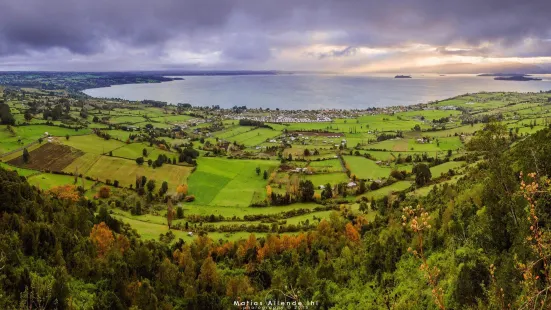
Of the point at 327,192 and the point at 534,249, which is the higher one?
the point at 534,249

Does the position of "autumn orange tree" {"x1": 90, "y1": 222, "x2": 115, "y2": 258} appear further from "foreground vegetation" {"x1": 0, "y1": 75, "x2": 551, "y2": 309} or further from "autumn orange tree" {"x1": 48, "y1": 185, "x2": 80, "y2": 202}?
"autumn orange tree" {"x1": 48, "y1": 185, "x2": 80, "y2": 202}

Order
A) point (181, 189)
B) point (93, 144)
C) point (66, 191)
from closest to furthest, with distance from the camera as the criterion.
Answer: point (66, 191), point (181, 189), point (93, 144)

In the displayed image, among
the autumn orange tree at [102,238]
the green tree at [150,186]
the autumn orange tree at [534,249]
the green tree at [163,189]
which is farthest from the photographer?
the green tree at [150,186]

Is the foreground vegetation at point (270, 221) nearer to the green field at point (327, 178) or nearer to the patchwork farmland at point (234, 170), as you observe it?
the patchwork farmland at point (234, 170)

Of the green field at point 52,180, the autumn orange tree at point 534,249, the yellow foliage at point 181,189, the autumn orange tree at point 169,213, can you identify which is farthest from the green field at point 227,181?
the autumn orange tree at point 534,249

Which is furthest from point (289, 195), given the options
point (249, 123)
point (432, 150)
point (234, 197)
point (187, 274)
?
point (249, 123)

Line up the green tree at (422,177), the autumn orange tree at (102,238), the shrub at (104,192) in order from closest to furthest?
the autumn orange tree at (102,238) < the shrub at (104,192) < the green tree at (422,177)

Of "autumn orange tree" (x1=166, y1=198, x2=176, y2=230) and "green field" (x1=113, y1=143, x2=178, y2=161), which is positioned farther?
"green field" (x1=113, y1=143, x2=178, y2=161)

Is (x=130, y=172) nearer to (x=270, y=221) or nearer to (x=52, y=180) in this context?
(x=52, y=180)

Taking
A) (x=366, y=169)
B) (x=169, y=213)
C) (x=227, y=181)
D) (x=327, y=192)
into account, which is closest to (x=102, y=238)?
(x=169, y=213)

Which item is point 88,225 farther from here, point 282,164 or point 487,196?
point 282,164

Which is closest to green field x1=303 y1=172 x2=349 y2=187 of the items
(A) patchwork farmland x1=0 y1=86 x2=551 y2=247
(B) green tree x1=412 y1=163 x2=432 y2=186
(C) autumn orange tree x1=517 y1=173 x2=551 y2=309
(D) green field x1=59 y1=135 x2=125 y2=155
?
(A) patchwork farmland x1=0 y1=86 x2=551 y2=247
